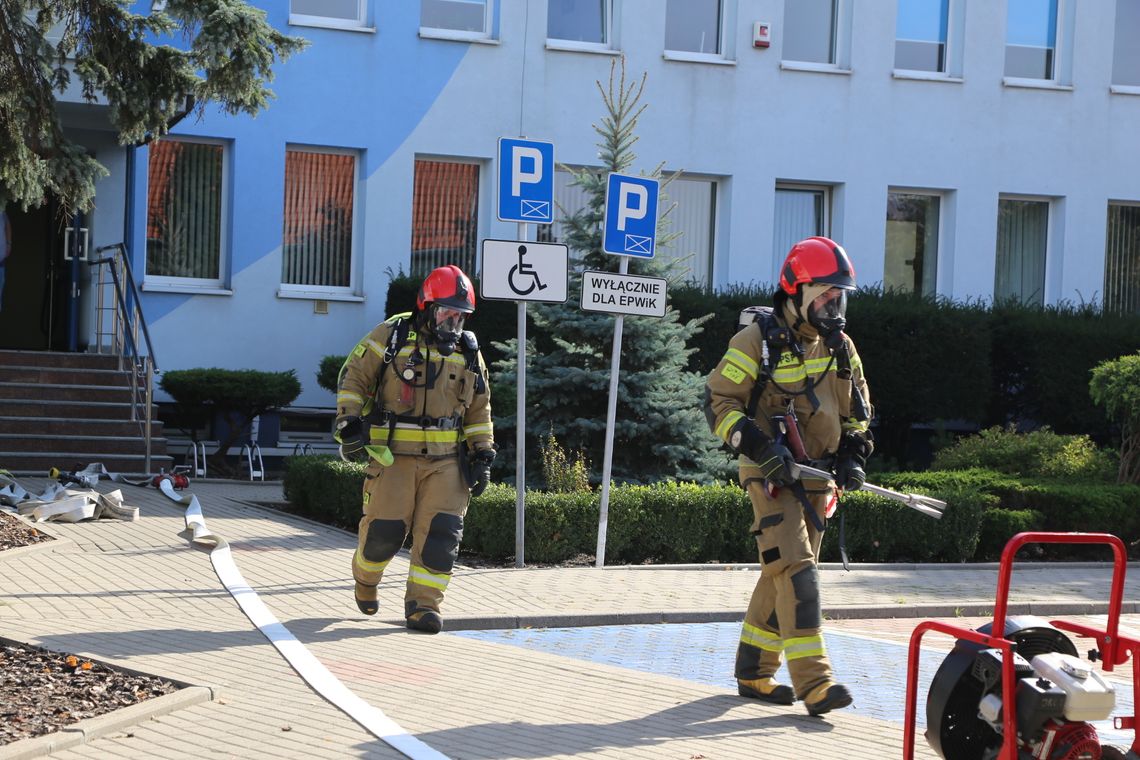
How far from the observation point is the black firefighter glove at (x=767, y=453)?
686 cm

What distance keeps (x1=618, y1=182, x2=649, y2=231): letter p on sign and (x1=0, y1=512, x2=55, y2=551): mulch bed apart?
5029 mm

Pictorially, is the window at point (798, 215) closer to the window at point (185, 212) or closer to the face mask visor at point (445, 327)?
the window at point (185, 212)

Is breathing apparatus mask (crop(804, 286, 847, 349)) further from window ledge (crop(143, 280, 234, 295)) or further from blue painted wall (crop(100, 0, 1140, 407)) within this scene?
window ledge (crop(143, 280, 234, 295))

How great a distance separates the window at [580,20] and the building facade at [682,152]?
0.05 meters

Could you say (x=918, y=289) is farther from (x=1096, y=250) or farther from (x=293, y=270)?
(x=293, y=270)

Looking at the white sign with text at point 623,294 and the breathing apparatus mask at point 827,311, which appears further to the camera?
the white sign with text at point 623,294

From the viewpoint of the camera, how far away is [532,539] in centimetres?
1178

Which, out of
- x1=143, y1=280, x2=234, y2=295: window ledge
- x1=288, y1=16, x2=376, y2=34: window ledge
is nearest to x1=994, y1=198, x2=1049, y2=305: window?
x1=288, y1=16, x2=376, y2=34: window ledge

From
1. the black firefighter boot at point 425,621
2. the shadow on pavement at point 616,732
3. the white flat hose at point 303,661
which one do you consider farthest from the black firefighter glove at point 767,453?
the black firefighter boot at point 425,621

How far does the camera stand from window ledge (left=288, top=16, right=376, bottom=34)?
19500 millimetres

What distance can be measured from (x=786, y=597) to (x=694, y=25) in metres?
16.0

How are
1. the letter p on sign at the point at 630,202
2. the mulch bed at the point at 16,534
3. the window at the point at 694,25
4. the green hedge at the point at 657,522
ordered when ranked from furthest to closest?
the window at the point at 694,25 → the green hedge at the point at 657,522 → the letter p on sign at the point at 630,202 → the mulch bed at the point at 16,534

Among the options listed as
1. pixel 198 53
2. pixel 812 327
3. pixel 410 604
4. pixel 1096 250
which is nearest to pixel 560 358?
pixel 198 53

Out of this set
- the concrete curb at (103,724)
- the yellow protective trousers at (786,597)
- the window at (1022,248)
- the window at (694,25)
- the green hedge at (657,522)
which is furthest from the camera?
the window at (1022,248)
